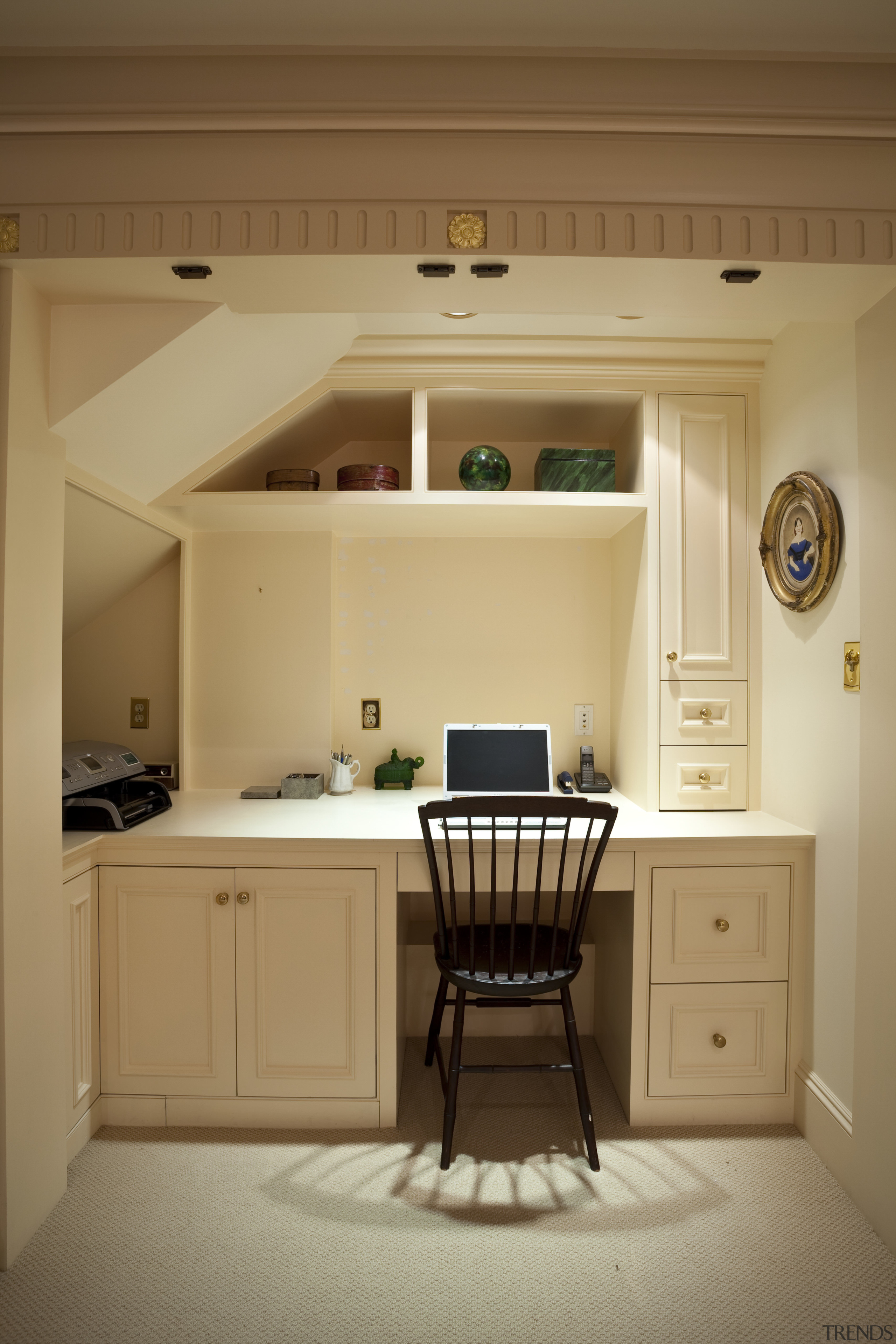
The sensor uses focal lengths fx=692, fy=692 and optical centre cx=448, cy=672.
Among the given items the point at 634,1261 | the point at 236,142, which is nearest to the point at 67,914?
the point at 634,1261

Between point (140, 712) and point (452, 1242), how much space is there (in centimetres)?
202

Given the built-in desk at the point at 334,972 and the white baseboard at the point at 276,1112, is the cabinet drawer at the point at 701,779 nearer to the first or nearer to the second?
the built-in desk at the point at 334,972

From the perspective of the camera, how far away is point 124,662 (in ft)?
8.86

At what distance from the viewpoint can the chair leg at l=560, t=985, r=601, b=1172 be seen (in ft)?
5.87

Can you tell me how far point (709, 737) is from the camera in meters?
2.28

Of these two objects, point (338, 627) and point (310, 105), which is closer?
point (310, 105)

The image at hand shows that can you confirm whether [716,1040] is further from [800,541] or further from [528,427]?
[528,427]

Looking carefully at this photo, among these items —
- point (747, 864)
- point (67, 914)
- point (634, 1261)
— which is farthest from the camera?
point (747, 864)

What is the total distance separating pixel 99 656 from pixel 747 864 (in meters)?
2.40

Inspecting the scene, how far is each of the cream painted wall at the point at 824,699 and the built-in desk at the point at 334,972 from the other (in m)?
0.09

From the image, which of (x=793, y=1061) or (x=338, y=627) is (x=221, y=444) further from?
(x=793, y=1061)

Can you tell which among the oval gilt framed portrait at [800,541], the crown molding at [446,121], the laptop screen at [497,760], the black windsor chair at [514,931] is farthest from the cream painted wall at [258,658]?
the oval gilt framed portrait at [800,541]

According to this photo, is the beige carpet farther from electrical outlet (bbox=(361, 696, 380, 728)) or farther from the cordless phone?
electrical outlet (bbox=(361, 696, 380, 728))

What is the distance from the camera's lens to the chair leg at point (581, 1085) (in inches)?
70.4
